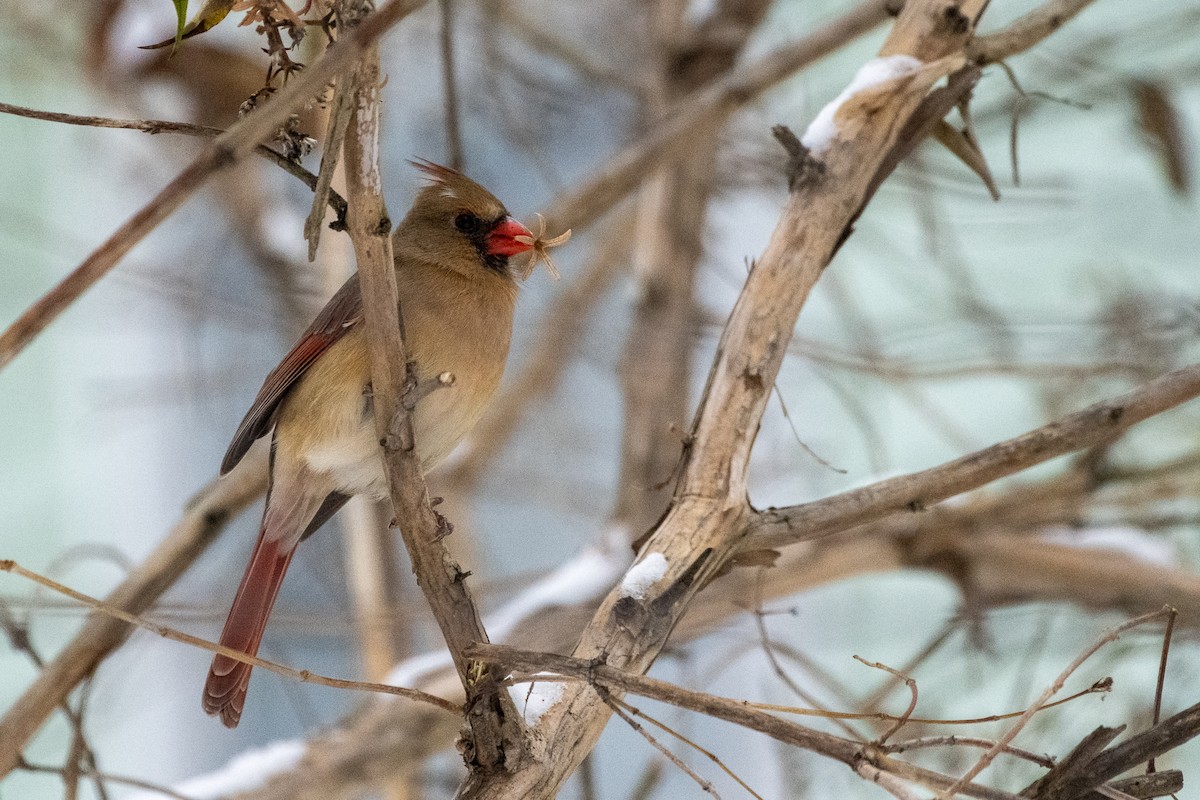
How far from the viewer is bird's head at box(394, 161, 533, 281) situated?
83.5 inches

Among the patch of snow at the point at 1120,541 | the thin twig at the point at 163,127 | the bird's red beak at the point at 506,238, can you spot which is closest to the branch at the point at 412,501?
the thin twig at the point at 163,127

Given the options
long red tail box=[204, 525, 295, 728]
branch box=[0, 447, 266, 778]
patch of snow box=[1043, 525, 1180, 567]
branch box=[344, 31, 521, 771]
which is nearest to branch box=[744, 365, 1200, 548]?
branch box=[344, 31, 521, 771]

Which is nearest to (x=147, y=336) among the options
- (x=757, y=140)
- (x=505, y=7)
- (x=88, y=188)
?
(x=88, y=188)

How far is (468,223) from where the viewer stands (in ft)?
7.16

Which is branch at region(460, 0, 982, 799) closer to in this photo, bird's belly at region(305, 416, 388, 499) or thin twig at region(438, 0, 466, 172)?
bird's belly at region(305, 416, 388, 499)

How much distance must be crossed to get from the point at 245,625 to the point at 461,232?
2.57ft

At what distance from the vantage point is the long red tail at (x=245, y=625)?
191cm

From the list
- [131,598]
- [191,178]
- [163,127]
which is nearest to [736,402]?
[163,127]

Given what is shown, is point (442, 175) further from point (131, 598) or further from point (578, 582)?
point (578, 582)

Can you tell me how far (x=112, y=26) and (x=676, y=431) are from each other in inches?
122

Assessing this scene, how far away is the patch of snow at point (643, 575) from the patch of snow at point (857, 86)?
0.72 metres

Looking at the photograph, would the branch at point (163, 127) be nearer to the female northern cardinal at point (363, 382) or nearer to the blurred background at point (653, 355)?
the female northern cardinal at point (363, 382)

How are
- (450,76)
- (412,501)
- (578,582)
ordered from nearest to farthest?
(412,501)
(450,76)
(578,582)

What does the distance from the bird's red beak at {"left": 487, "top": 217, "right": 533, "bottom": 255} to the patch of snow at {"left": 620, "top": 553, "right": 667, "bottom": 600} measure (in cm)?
72
